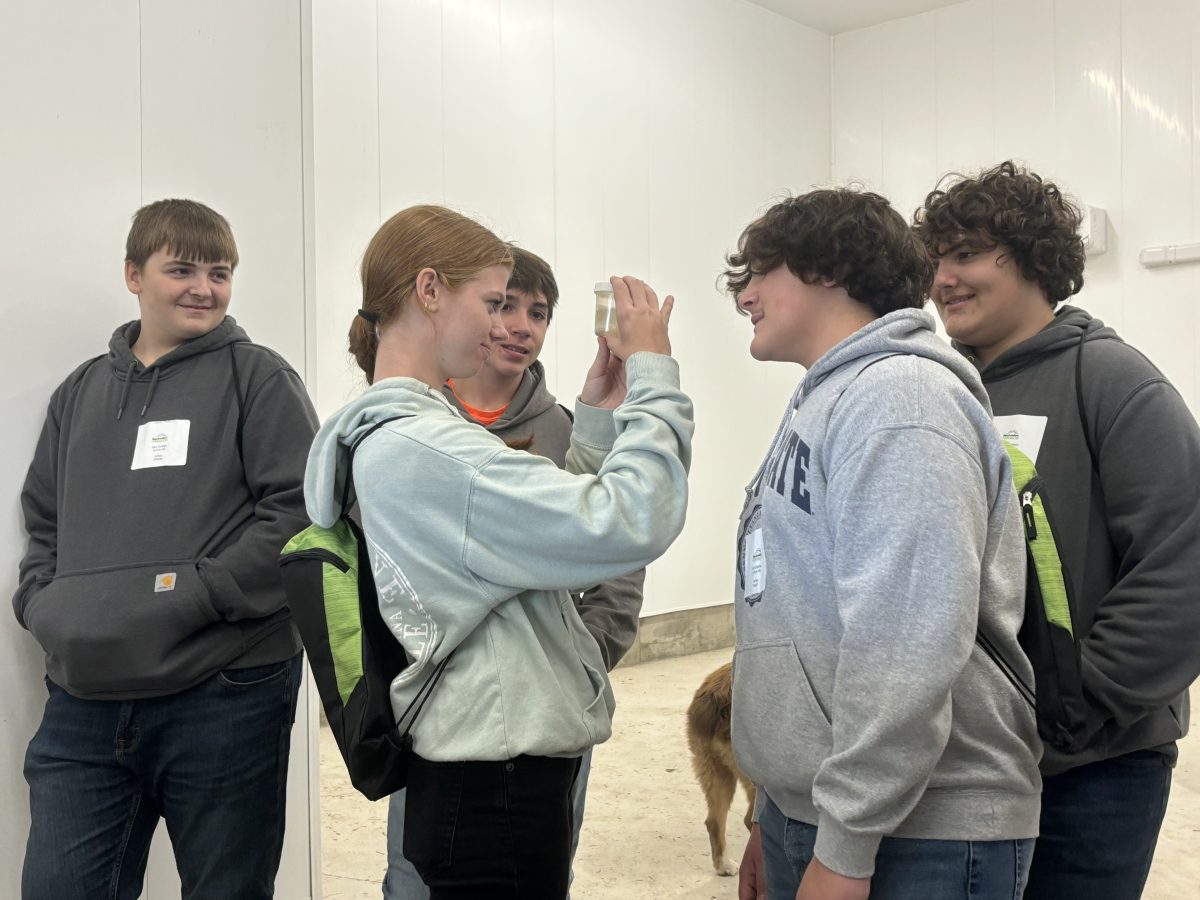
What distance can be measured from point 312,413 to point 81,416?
440 mm

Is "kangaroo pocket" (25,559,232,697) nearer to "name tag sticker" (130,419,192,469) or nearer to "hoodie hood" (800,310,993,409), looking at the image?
"name tag sticker" (130,419,192,469)

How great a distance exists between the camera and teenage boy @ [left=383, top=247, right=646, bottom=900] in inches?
78.7

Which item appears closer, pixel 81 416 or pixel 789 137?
pixel 81 416

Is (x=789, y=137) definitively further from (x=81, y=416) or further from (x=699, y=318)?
(x=81, y=416)

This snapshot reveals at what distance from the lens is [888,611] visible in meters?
1.13

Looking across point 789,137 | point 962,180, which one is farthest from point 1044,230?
point 789,137

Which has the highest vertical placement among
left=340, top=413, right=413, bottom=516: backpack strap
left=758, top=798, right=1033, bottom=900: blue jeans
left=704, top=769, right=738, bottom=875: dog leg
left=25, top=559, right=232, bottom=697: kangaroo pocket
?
left=340, top=413, right=413, bottom=516: backpack strap

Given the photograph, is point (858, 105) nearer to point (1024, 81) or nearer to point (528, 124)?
point (1024, 81)

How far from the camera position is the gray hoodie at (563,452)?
6.46ft

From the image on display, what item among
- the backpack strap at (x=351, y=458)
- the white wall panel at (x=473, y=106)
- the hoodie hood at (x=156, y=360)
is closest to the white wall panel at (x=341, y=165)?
the white wall panel at (x=473, y=106)

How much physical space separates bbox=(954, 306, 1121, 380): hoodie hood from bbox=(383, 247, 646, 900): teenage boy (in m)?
0.74

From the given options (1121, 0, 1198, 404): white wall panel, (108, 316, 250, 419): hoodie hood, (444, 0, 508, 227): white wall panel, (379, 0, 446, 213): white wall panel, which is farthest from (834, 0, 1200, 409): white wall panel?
(108, 316, 250, 419): hoodie hood

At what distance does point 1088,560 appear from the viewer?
159 centimetres

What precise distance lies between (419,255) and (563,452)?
757mm
